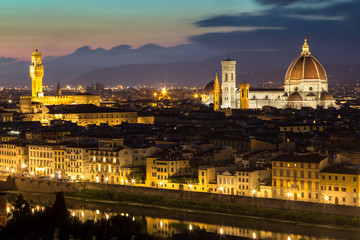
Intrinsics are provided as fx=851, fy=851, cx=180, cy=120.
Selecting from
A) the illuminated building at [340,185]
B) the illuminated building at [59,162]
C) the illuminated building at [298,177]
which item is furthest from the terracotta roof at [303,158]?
the illuminated building at [59,162]

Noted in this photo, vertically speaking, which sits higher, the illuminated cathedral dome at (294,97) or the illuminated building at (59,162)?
the illuminated cathedral dome at (294,97)

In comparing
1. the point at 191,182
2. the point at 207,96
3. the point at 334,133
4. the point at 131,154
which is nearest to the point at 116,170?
the point at 131,154

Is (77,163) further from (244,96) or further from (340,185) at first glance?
(244,96)

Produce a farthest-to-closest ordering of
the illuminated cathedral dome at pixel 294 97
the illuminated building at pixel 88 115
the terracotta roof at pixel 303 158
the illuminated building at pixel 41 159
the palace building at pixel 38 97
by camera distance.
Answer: the illuminated cathedral dome at pixel 294 97
the palace building at pixel 38 97
the illuminated building at pixel 88 115
the illuminated building at pixel 41 159
the terracotta roof at pixel 303 158

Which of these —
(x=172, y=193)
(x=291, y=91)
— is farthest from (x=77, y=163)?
(x=291, y=91)

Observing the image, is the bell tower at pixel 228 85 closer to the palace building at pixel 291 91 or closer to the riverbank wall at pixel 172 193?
the palace building at pixel 291 91

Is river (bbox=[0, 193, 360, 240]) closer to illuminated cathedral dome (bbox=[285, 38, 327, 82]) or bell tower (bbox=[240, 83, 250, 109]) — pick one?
bell tower (bbox=[240, 83, 250, 109])
